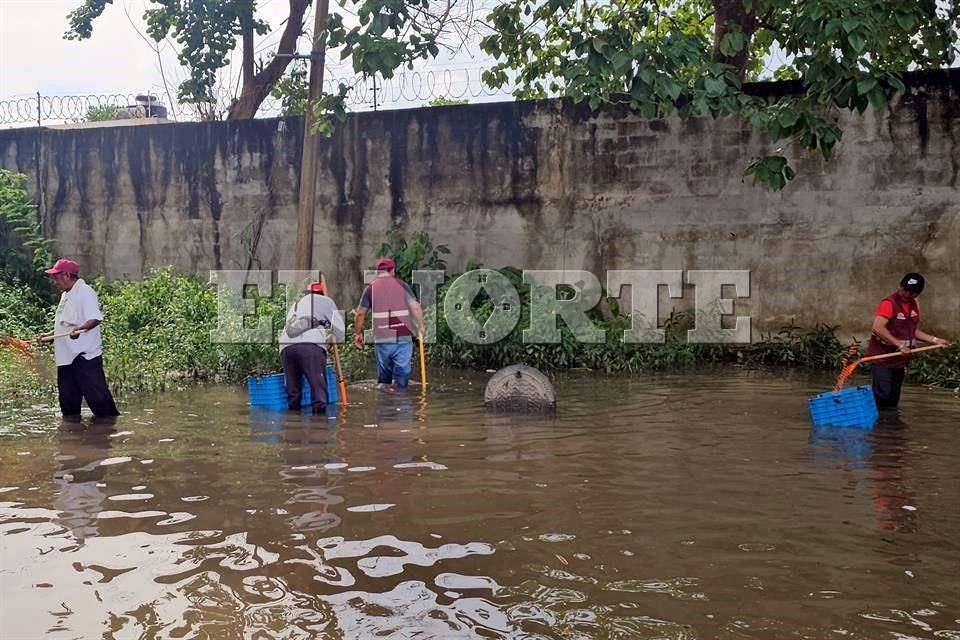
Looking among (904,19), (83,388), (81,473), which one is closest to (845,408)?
(904,19)

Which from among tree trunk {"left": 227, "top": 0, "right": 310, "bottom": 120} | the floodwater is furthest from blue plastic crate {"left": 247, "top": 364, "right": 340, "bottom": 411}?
tree trunk {"left": 227, "top": 0, "right": 310, "bottom": 120}

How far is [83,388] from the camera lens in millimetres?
8969

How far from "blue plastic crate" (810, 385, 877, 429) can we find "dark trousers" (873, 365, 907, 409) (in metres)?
0.77

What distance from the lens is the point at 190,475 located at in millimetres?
6879

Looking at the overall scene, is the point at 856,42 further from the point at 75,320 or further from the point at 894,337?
the point at 75,320

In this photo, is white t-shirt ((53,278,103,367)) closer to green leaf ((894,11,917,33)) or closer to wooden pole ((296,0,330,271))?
wooden pole ((296,0,330,271))

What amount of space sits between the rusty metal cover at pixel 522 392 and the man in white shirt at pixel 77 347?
3.55 metres

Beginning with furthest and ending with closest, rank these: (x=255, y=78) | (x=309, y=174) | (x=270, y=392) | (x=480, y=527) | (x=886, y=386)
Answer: (x=255, y=78), (x=309, y=174), (x=270, y=392), (x=886, y=386), (x=480, y=527)

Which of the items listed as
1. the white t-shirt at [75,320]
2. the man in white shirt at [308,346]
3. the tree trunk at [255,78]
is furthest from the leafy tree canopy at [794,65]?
the tree trunk at [255,78]

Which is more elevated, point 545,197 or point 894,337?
point 545,197

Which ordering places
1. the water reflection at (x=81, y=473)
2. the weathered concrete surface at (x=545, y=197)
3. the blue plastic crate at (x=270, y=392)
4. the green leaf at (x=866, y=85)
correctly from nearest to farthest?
1. the water reflection at (x=81, y=473)
2. the green leaf at (x=866, y=85)
3. the blue plastic crate at (x=270, y=392)
4. the weathered concrete surface at (x=545, y=197)

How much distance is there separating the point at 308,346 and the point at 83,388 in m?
2.03

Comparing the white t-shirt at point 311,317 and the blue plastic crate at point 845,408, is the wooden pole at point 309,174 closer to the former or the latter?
the white t-shirt at point 311,317

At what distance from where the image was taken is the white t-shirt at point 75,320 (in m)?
8.92
